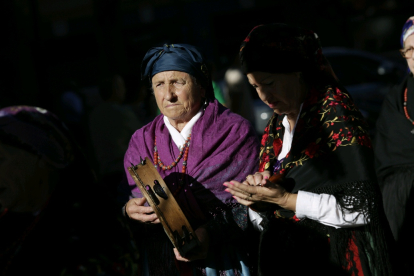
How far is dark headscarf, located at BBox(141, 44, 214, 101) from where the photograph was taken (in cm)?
259

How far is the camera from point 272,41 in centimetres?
231

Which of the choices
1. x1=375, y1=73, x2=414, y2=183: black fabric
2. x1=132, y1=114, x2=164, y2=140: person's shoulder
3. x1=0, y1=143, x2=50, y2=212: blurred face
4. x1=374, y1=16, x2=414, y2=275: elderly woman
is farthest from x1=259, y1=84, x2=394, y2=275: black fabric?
x1=375, y1=73, x2=414, y2=183: black fabric

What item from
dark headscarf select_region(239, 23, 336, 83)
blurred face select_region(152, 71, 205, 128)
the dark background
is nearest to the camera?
dark headscarf select_region(239, 23, 336, 83)

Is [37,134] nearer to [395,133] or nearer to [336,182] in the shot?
[336,182]

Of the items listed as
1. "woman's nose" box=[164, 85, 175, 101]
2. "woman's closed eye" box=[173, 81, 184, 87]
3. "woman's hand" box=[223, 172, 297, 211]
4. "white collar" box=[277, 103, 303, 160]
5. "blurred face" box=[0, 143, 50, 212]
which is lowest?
"woman's hand" box=[223, 172, 297, 211]

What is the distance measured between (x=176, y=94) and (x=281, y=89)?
596mm

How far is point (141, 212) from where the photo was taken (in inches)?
98.3

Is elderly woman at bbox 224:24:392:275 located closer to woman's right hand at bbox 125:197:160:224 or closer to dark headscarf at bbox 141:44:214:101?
dark headscarf at bbox 141:44:214:101

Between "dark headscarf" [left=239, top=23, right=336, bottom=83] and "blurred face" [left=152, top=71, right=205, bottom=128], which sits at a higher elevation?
"dark headscarf" [left=239, top=23, right=336, bottom=83]

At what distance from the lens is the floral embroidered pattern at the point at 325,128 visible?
220 centimetres

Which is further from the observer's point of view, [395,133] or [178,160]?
[395,133]

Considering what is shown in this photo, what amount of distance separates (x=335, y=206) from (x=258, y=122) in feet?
17.6

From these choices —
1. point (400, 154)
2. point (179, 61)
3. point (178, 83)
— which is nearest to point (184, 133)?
point (178, 83)

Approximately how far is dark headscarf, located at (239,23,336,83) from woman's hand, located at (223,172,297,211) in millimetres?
566
